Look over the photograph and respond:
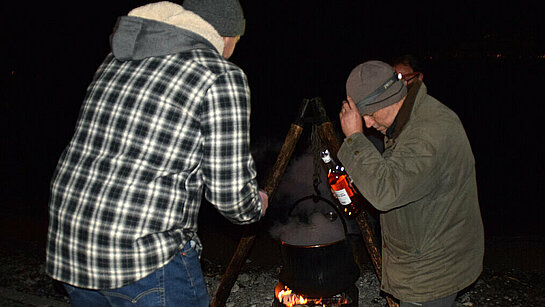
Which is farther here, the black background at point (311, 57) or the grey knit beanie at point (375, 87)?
the black background at point (311, 57)

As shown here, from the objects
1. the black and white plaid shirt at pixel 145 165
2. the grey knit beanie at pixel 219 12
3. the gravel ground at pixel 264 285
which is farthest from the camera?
the gravel ground at pixel 264 285

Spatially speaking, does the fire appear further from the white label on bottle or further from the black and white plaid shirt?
the black and white plaid shirt

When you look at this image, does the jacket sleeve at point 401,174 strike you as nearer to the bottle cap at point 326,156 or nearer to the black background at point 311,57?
the bottle cap at point 326,156

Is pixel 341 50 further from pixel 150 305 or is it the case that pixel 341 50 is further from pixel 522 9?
pixel 150 305

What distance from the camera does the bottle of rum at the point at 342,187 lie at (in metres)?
3.12

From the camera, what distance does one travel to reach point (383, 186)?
2186 mm

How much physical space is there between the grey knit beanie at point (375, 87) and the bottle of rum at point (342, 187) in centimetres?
80

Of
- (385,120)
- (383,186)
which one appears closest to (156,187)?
(383,186)

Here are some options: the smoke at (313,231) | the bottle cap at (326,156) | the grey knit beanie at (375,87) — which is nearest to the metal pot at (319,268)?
the smoke at (313,231)

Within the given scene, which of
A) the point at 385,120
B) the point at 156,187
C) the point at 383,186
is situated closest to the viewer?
the point at 156,187

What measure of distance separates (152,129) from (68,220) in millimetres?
496

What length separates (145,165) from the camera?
1.57 meters

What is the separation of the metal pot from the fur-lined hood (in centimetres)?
229

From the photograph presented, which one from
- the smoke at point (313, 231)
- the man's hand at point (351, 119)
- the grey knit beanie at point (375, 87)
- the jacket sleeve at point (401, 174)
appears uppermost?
the grey knit beanie at point (375, 87)
